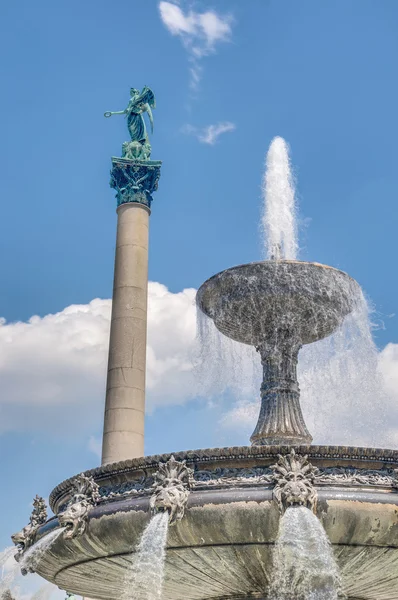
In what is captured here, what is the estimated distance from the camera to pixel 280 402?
15.6 m

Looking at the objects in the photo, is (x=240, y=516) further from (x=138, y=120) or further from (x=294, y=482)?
(x=138, y=120)

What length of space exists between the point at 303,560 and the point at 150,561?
193 cm

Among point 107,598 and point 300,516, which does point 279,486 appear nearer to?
point 300,516

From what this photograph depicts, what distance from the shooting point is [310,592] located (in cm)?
1131

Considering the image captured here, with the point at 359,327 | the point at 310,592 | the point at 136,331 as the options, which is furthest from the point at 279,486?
the point at 136,331

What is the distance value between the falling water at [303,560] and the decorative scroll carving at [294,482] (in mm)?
106

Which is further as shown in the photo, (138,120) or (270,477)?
(138,120)

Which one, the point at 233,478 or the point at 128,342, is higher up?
the point at 128,342

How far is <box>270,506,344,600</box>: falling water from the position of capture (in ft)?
34.6

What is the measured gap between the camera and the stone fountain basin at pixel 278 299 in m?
16.0

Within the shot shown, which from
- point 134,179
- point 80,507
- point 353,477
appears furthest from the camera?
point 134,179

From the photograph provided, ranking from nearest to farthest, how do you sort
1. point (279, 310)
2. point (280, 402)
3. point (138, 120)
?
point (280, 402), point (279, 310), point (138, 120)

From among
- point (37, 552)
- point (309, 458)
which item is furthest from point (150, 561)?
point (309, 458)

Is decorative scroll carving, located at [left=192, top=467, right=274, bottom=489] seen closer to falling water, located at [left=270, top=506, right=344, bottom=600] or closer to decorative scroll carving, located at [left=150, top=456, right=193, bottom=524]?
decorative scroll carving, located at [left=150, top=456, right=193, bottom=524]
